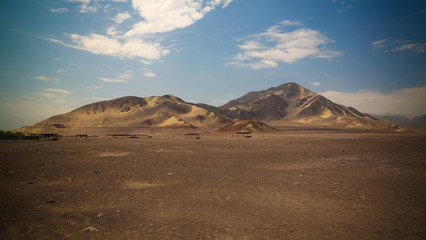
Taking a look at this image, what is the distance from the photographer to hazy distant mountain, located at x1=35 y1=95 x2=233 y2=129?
10419 cm

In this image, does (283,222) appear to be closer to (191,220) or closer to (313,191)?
(191,220)

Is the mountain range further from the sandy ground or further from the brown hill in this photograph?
the sandy ground

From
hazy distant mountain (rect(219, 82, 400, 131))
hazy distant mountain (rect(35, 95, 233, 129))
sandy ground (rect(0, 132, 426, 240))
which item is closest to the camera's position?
sandy ground (rect(0, 132, 426, 240))

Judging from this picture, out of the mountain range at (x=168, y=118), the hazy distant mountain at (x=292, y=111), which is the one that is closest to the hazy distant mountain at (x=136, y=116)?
the mountain range at (x=168, y=118)

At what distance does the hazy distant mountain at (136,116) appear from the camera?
104 meters

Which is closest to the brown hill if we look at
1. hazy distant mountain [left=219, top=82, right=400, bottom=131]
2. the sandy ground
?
hazy distant mountain [left=219, top=82, right=400, bottom=131]

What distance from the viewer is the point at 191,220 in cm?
667

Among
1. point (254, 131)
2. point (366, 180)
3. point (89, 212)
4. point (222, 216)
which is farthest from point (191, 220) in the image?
point (254, 131)

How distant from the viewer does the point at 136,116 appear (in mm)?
113625

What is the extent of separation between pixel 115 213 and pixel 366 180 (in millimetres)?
10495

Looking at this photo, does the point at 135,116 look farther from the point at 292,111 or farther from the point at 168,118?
the point at 292,111

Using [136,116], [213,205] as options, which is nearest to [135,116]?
[136,116]

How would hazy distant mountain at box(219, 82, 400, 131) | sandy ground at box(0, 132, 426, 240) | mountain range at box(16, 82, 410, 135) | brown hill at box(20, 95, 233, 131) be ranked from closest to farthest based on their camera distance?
sandy ground at box(0, 132, 426, 240) < mountain range at box(16, 82, 410, 135) < brown hill at box(20, 95, 233, 131) < hazy distant mountain at box(219, 82, 400, 131)

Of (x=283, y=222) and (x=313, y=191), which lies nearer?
(x=283, y=222)
